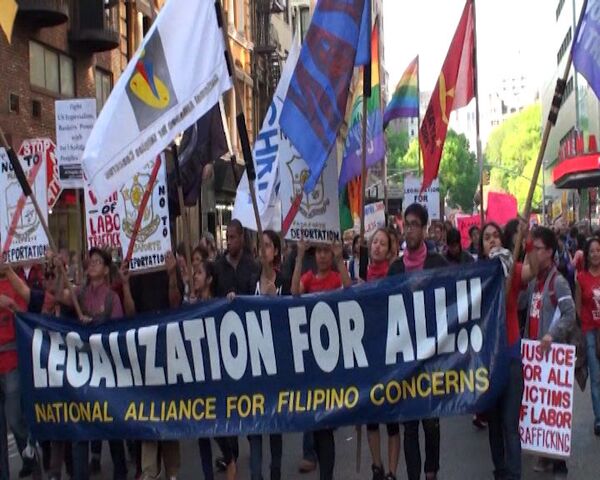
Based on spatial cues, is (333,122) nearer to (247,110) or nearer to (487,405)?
(487,405)

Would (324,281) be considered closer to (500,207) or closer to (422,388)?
(422,388)

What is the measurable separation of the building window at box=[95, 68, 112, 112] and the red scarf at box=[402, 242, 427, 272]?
17.1m

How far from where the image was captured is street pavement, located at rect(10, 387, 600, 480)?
773cm

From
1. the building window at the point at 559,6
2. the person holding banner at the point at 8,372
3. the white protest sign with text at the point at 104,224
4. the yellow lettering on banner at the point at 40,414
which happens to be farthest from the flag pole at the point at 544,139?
the building window at the point at 559,6

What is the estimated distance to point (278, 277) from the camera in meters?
8.64

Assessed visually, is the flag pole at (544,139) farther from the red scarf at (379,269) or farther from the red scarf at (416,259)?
the red scarf at (379,269)

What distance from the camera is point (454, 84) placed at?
9914 millimetres

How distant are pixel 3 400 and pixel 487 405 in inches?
140

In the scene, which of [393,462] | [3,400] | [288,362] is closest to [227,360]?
[288,362]

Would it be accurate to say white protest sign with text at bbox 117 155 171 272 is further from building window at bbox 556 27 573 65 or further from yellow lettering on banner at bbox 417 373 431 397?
building window at bbox 556 27 573 65

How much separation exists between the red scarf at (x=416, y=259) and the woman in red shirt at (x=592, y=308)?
2.55m

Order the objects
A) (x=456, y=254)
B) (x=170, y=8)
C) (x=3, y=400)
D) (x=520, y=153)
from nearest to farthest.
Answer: (x=170, y=8)
(x=3, y=400)
(x=456, y=254)
(x=520, y=153)

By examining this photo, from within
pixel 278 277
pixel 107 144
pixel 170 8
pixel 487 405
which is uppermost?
pixel 170 8

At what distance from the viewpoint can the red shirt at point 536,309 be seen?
777 centimetres
